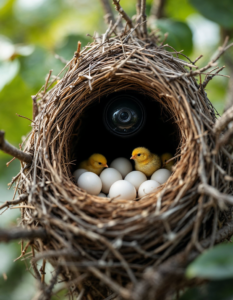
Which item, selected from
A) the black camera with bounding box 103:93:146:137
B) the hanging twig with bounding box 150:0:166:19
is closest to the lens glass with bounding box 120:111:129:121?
the black camera with bounding box 103:93:146:137

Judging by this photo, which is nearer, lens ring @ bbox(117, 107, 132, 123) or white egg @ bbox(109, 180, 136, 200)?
white egg @ bbox(109, 180, 136, 200)

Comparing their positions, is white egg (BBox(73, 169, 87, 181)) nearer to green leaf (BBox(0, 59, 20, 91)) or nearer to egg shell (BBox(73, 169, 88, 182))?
egg shell (BBox(73, 169, 88, 182))

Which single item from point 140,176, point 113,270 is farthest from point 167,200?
point 140,176

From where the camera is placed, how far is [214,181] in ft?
4.42

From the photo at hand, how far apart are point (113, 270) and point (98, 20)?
3402mm

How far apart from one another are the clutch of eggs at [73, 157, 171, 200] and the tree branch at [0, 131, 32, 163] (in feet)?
1.16

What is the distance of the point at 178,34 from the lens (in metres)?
2.32

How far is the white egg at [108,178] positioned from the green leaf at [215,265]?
0.89 metres

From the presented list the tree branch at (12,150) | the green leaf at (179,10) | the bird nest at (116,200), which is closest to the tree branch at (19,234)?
the bird nest at (116,200)

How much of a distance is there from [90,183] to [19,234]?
66 centimetres

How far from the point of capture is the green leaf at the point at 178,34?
7.52 feet

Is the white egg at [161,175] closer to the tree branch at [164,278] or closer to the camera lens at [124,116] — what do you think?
the camera lens at [124,116]

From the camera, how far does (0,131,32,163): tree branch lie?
1245 millimetres

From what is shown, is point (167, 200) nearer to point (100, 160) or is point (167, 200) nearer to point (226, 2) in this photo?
point (100, 160)
